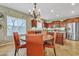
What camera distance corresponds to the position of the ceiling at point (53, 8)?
2.35m

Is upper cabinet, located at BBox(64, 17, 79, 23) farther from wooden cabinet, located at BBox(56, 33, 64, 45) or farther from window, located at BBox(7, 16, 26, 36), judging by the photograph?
window, located at BBox(7, 16, 26, 36)

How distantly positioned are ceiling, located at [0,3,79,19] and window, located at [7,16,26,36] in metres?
0.22

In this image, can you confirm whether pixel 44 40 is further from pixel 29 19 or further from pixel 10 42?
pixel 10 42

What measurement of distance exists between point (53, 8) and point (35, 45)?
0.86 meters

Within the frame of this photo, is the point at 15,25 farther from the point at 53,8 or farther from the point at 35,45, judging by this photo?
the point at 53,8

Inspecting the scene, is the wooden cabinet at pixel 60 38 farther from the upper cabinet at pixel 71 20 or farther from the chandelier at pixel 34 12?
the chandelier at pixel 34 12

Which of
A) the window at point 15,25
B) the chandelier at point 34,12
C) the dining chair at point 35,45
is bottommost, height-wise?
the dining chair at point 35,45

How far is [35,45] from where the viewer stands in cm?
244

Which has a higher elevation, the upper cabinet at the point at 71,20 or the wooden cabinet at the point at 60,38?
the upper cabinet at the point at 71,20

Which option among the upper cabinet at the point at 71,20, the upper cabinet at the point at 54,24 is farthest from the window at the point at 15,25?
the upper cabinet at the point at 71,20

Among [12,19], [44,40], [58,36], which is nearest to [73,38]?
[58,36]

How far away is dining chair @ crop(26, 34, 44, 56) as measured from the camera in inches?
94.3

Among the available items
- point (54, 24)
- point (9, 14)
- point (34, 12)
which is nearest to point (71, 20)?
point (54, 24)

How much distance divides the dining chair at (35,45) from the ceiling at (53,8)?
460 millimetres
